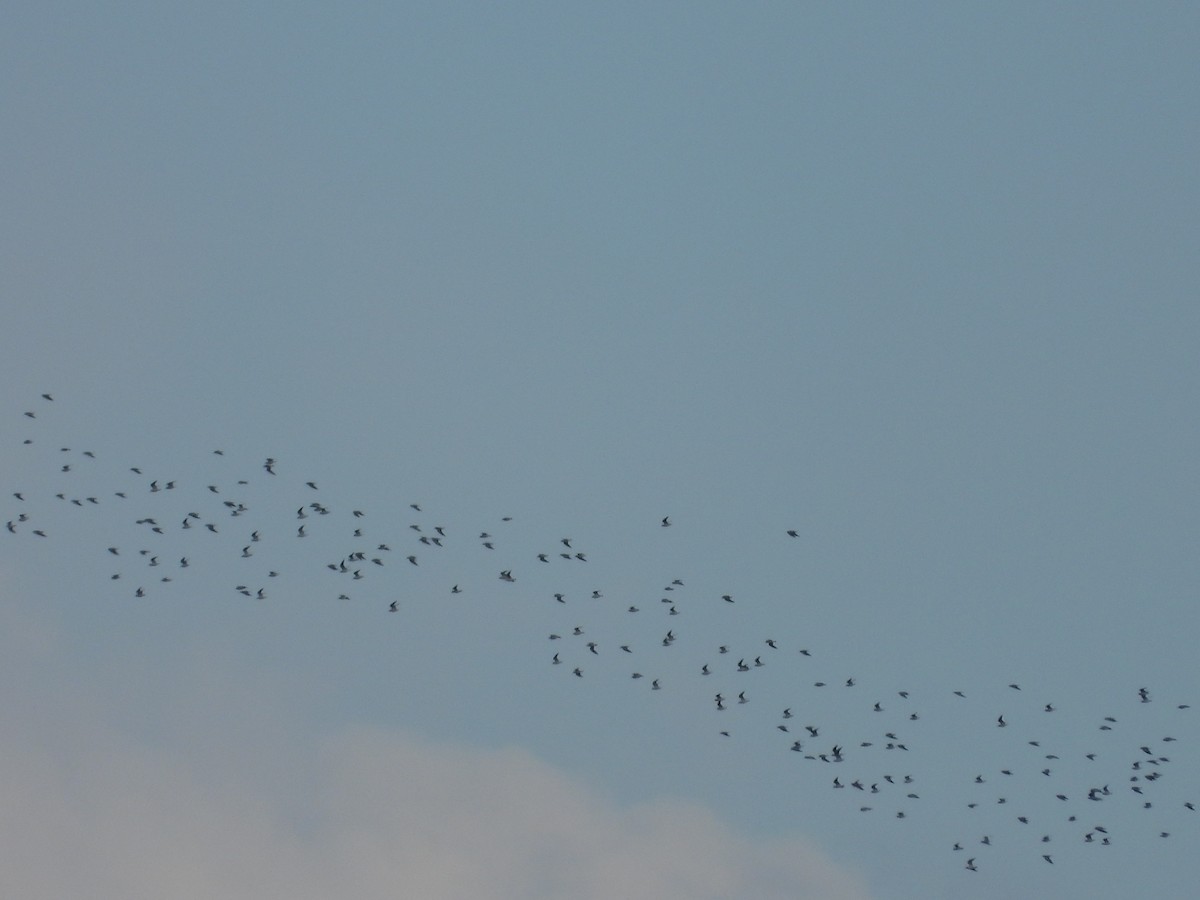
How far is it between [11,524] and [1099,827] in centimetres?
8465

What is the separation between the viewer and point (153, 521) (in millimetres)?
137750

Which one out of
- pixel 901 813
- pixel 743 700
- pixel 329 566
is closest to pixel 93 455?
pixel 329 566

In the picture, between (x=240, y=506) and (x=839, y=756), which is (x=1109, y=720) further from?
Result: (x=240, y=506)

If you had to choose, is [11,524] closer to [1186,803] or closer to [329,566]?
[329,566]

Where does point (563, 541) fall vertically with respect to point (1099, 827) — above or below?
above

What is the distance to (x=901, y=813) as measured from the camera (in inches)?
5276

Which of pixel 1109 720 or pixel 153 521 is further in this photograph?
pixel 153 521

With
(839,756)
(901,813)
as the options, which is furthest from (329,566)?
(901,813)

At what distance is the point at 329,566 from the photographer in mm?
123812

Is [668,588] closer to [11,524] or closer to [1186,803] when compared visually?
[1186,803]

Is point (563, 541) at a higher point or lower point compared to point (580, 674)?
higher

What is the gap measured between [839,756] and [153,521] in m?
55.7

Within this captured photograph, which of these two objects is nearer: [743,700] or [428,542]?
[743,700]

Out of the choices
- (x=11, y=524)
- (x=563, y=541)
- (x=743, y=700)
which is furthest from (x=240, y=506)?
(x=743, y=700)
